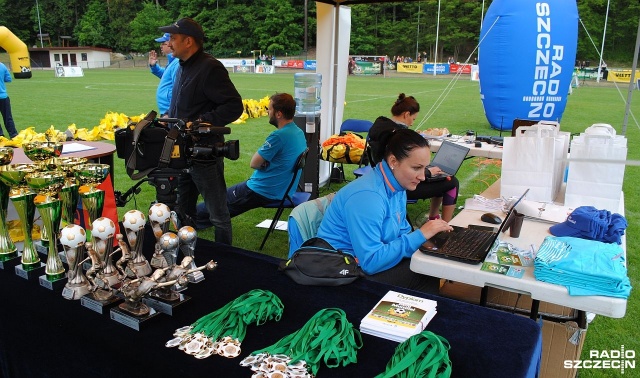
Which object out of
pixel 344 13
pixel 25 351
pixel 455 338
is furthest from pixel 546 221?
pixel 344 13

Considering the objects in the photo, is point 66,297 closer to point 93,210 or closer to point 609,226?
point 93,210

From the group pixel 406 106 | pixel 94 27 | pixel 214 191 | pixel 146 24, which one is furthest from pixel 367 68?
pixel 94 27

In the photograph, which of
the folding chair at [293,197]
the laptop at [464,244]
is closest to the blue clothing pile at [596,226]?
the laptop at [464,244]

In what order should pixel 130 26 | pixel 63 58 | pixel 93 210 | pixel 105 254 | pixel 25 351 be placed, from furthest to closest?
1. pixel 130 26
2. pixel 63 58
3. pixel 93 210
4. pixel 105 254
5. pixel 25 351

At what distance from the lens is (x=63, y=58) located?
41562 mm

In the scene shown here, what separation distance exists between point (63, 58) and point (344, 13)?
144 feet

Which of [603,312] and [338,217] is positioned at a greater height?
[338,217]

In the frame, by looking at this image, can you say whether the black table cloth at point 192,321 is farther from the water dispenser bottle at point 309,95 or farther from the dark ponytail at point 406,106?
the water dispenser bottle at point 309,95

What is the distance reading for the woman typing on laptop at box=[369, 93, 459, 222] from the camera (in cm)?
401

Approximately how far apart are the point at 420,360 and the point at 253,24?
44628 millimetres

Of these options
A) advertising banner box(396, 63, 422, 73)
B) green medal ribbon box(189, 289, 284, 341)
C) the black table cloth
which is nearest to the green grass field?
the black table cloth

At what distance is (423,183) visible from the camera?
157 inches

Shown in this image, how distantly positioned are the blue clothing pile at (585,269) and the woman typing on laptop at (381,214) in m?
0.48

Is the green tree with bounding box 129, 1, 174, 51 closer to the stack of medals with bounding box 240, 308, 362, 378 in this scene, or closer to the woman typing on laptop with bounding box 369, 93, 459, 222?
the woman typing on laptop with bounding box 369, 93, 459, 222
